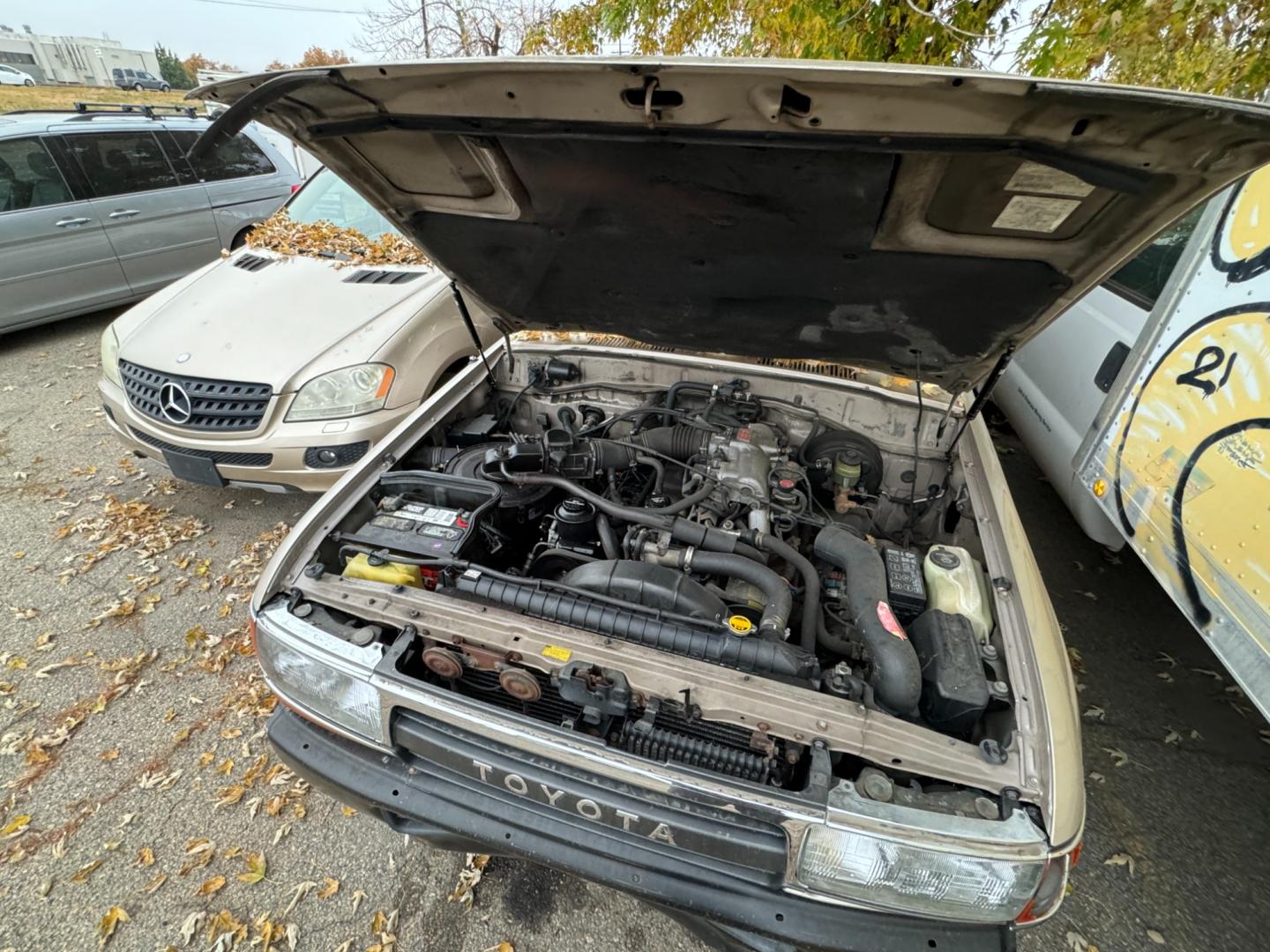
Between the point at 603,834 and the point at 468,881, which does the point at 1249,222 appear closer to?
the point at 603,834

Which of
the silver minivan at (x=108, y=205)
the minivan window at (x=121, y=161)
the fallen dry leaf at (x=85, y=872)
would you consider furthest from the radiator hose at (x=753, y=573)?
the minivan window at (x=121, y=161)

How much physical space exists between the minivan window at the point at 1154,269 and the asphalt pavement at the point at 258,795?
1433 mm

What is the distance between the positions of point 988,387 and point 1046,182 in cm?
77

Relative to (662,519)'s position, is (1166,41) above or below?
above

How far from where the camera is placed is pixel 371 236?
4.06 m

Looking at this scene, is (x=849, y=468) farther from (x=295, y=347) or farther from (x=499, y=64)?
(x=295, y=347)

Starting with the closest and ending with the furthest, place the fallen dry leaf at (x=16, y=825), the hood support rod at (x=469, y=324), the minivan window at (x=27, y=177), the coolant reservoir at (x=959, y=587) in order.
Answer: the coolant reservoir at (x=959, y=587)
the fallen dry leaf at (x=16, y=825)
the hood support rod at (x=469, y=324)
the minivan window at (x=27, y=177)

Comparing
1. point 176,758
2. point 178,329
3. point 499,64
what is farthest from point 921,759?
point 178,329

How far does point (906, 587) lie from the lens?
1.76 m

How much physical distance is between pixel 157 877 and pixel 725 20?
6960mm

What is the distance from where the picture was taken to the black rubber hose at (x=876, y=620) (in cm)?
143

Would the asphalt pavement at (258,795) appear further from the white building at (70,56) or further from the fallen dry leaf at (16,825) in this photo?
the white building at (70,56)

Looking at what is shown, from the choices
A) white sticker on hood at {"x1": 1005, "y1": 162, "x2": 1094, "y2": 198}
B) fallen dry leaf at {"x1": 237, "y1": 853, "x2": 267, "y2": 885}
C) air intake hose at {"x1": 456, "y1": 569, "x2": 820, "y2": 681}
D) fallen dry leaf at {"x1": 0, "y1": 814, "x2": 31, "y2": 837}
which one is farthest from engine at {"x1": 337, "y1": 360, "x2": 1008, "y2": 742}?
fallen dry leaf at {"x1": 0, "y1": 814, "x2": 31, "y2": 837}

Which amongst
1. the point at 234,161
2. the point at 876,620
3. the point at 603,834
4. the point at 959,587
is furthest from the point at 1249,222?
the point at 234,161
